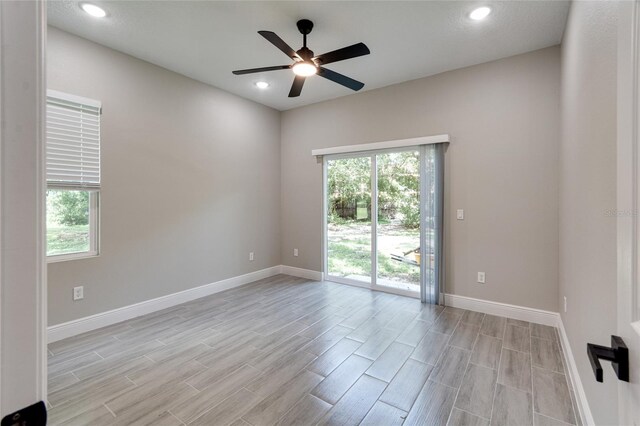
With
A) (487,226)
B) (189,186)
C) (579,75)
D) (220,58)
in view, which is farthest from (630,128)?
(189,186)

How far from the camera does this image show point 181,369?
222 cm

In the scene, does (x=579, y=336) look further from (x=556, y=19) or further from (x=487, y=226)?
(x=556, y=19)

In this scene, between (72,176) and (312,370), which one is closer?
(312,370)

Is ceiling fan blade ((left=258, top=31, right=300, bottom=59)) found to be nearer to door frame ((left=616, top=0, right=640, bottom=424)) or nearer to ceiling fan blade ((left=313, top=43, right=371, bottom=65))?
ceiling fan blade ((left=313, top=43, right=371, bottom=65))

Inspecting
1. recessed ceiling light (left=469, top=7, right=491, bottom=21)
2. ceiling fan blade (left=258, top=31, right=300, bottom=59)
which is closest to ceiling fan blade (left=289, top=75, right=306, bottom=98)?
ceiling fan blade (left=258, top=31, right=300, bottom=59)

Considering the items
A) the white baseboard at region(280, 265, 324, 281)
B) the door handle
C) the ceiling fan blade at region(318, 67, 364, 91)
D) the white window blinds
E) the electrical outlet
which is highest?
the ceiling fan blade at region(318, 67, 364, 91)

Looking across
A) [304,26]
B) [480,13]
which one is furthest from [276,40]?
[480,13]

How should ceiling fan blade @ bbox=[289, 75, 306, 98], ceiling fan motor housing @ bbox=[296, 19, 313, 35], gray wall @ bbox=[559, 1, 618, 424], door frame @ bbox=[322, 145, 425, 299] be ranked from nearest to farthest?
gray wall @ bbox=[559, 1, 618, 424], ceiling fan motor housing @ bbox=[296, 19, 313, 35], ceiling fan blade @ bbox=[289, 75, 306, 98], door frame @ bbox=[322, 145, 425, 299]

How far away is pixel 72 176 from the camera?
2738 millimetres

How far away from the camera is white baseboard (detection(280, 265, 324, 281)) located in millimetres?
4730

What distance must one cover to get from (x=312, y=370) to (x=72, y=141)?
3.07 metres

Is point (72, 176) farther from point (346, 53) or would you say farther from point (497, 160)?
point (497, 160)

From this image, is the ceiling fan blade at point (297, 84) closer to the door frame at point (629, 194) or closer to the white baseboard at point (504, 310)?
the door frame at point (629, 194)

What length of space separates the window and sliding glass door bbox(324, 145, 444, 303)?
3027mm
